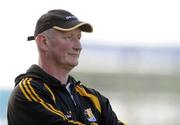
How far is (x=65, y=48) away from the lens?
21.5ft

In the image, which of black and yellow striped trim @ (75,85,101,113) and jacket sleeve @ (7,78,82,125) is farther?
black and yellow striped trim @ (75,85,101,113)

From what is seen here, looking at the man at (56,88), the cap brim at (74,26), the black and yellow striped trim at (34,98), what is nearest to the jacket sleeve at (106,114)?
the man at (56,88)

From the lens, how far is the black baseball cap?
6.53 m

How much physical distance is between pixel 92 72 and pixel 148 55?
1413 mm

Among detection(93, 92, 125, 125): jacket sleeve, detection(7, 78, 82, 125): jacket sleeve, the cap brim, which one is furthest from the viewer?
detection(93, 92, 125, 125): jacket sleeve

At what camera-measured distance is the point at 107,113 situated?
6.66 meters

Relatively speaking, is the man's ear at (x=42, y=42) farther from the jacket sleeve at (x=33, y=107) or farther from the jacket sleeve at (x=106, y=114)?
the jacket sleeve at (x=106, y=114)

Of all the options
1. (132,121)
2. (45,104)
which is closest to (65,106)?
(45,104)

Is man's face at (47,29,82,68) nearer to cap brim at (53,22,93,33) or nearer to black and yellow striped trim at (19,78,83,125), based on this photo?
cap brim at (53,22,93,33)

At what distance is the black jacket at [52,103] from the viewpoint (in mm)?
6219

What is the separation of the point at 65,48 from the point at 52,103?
43cm

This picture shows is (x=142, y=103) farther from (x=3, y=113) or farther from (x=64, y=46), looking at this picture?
(x=64, y=46)

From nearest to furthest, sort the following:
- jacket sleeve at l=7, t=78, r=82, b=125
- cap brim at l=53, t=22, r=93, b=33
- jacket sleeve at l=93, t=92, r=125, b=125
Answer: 1. jacket sleeve at l=7, t=78, r=82, b=125
2. cap brim at l=53, t=22, r=93, b=33
3. jacket sleeve at l=93, t=92, r=125, b=125

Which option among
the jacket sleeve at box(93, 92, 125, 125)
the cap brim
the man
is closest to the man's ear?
the man
